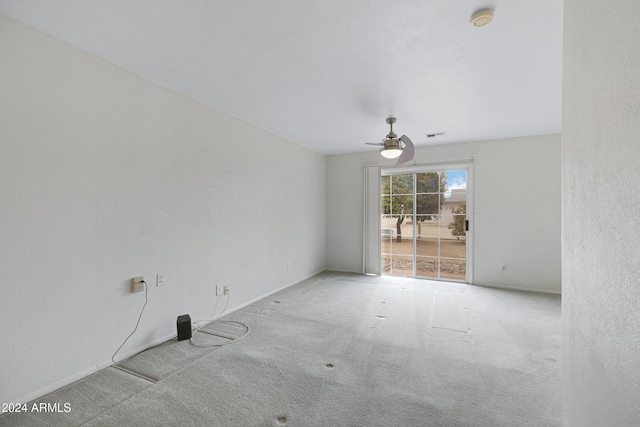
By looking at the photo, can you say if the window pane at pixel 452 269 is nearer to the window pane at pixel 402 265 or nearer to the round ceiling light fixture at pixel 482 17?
the window pane at pixel 402 265

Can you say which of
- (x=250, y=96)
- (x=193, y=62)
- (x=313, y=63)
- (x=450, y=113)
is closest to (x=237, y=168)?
(x=250, y=96)

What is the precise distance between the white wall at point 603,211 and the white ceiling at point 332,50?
2.73 feet

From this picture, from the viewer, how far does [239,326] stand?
3145 mm

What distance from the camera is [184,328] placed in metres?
2.80

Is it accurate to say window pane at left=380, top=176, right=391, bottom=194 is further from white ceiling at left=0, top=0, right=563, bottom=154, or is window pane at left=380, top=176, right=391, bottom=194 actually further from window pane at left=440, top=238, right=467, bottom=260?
white ceiling at left=0, top=0, right=563, bottom=154

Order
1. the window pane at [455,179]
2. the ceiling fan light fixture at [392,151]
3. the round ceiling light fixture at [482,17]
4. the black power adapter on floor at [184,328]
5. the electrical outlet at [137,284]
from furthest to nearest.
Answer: the window pane at [455,179] → the ceiling fan light fixture at [392,151] → the black power adapter on floor at [184,328] → the electrical outlet at [137,284] → the round ceiling light fixture at [482,17]

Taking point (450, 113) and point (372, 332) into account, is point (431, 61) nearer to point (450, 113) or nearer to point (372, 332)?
point (450, 113)

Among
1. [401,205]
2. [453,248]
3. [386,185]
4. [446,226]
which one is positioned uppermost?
[386,185]

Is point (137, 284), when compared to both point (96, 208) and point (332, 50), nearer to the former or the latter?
point (96, 208)

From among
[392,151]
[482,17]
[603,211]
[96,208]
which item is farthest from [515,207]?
[96,208]

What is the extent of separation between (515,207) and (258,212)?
4.16 m

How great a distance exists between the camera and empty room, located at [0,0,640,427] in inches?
39.9

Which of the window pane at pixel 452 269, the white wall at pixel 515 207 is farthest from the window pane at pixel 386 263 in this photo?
the white wall at pixel 515 207

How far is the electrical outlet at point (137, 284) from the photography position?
249 cm
